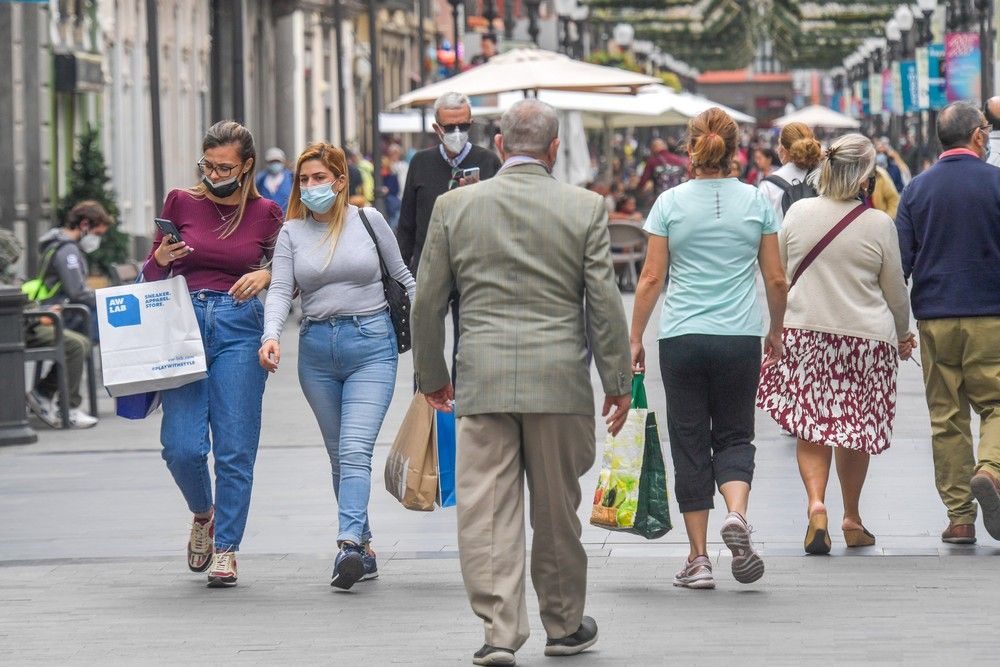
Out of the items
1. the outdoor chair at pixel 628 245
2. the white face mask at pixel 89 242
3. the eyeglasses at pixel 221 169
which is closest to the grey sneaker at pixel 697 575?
the eyeglasses at pixel 221 169

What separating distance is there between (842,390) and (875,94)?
58824mm

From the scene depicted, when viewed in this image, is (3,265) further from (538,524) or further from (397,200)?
(397,200)

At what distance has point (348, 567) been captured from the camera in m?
7.98

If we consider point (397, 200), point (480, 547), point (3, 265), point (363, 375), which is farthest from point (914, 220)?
point (397, 200)

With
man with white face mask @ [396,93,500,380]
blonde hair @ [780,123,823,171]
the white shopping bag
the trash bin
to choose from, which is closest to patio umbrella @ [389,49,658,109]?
the trash bin

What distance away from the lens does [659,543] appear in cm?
918

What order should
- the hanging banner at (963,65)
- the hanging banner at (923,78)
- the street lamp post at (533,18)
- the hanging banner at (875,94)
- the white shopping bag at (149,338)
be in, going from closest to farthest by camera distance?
the white shopping bag at (149,338)
the hanging banner at (963,65)
the hanging banner at (923,78)
the street lamp post at (533,18)
the hanging banner at (875,94)

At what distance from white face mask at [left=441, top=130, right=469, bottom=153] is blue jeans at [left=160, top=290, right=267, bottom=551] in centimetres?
276

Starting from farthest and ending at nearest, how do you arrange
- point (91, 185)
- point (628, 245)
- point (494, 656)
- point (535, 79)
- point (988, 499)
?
1. point (628, 245)
2. point (91, 185)
3. point (535, 79)
4. point (988, 499)
5. point (494, 656)

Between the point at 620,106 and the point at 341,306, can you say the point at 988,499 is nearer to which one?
the point at 341,306

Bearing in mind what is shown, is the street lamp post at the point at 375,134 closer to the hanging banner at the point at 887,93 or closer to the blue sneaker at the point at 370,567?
the hanging banner at the point at 887,93

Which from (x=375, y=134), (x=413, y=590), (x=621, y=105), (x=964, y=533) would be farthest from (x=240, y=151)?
(x=375, y=134)

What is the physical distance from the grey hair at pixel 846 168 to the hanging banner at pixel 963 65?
79.8ft

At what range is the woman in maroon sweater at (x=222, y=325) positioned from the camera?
838cm
